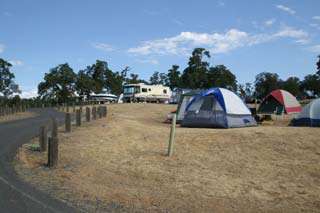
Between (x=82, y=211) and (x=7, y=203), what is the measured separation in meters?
1.38

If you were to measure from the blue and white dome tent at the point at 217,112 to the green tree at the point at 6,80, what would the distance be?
49857 millimetres

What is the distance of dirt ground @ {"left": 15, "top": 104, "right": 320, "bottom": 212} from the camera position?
29.2 feet

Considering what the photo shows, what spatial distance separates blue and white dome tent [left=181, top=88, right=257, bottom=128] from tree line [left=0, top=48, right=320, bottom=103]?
152 feet

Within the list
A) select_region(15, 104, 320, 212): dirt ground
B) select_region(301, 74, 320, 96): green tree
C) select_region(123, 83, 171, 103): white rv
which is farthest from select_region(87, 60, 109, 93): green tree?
select_region(15, 104, 320, 212): dirt ground

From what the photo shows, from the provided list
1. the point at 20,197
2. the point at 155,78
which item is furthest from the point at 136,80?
the point at 20,197

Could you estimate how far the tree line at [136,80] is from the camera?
233ft

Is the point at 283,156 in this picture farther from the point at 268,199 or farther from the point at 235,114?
the point at 235,114

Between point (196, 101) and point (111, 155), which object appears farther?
point (196, 101)

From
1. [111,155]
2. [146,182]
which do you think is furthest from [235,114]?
[146,182]

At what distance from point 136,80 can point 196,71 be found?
742 inches

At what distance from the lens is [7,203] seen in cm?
796

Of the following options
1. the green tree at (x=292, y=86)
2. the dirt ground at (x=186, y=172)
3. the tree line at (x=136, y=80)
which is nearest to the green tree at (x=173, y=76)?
the tree line at (x=136, y=80)

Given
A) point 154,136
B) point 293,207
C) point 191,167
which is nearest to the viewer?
point 293,207

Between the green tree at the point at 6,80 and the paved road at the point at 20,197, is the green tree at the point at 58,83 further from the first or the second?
the paved road at the point at 20,197
